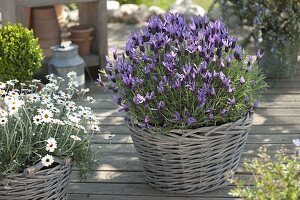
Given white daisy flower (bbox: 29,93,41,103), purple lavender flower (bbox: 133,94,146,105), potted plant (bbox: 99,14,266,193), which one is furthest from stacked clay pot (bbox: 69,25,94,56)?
purple lavender flower (bbox: 133,94,146,105)

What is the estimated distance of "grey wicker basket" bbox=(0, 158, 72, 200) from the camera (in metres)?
2.88

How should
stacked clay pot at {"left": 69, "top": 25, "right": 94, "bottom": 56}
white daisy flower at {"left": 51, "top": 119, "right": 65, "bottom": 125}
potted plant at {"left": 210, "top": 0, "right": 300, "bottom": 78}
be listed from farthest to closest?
1. stacked clay pot at {"left": 69, "top": 25, "right": 94, "bottom": 56}
2. potted plant at {"left": 210, "top": 0, "right": 300, "bottom": 78}
3. white daisy flower at {"left": 51, "top": 119, "right": 65, "bottom": 125}

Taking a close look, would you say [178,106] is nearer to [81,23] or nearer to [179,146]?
[179,146]

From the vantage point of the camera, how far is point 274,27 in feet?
17.5

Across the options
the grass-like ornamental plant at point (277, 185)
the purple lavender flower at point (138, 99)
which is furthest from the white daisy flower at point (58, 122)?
the grass-like ornamental plant at point (277, 185)

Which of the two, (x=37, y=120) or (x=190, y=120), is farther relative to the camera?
(x=190, y=120)

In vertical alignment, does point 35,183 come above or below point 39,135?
below

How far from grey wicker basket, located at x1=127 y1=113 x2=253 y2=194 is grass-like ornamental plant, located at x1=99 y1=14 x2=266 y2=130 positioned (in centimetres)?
5

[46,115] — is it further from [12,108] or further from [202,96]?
[202,96]

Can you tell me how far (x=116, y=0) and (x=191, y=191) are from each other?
532 centimetres

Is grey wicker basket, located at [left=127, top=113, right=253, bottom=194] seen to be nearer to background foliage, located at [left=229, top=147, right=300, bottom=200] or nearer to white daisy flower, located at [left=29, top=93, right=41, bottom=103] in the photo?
white daisy flower, located at [left=29, top=93, right=41, bottom=103]

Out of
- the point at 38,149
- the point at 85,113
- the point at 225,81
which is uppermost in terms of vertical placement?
the point at 225,81

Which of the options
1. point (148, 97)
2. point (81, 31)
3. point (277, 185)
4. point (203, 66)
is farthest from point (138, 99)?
point (81, 31)

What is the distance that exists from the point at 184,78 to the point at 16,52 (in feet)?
5.58
